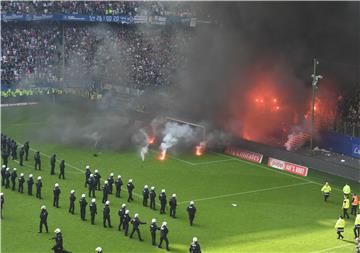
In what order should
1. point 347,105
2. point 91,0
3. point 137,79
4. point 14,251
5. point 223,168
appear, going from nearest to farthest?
point 14,251 < point 223,168 < point 347,105 < point 137,79 < point 91,0

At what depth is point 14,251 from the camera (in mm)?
22344

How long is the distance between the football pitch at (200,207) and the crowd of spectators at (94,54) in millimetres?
14026

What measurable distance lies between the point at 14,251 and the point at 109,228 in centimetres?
373

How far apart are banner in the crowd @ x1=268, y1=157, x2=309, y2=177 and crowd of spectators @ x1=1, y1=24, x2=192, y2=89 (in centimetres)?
1713

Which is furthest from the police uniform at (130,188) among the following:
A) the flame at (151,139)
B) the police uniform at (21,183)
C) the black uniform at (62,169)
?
the flame at (151,139)

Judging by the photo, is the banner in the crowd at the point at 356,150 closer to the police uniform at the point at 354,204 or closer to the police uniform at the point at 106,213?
the police uniform at the point at 354,204

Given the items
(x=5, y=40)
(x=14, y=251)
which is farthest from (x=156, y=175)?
(x=5, y=40)

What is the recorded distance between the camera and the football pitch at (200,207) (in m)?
23.4

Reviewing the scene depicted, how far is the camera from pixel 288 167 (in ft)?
112

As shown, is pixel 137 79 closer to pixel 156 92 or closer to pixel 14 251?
pixel 156 92

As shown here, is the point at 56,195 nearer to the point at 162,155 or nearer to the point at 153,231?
the point at 153,231

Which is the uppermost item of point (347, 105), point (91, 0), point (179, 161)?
point (91, 0)

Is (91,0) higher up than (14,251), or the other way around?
(91,0)

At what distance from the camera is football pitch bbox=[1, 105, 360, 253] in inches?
922
